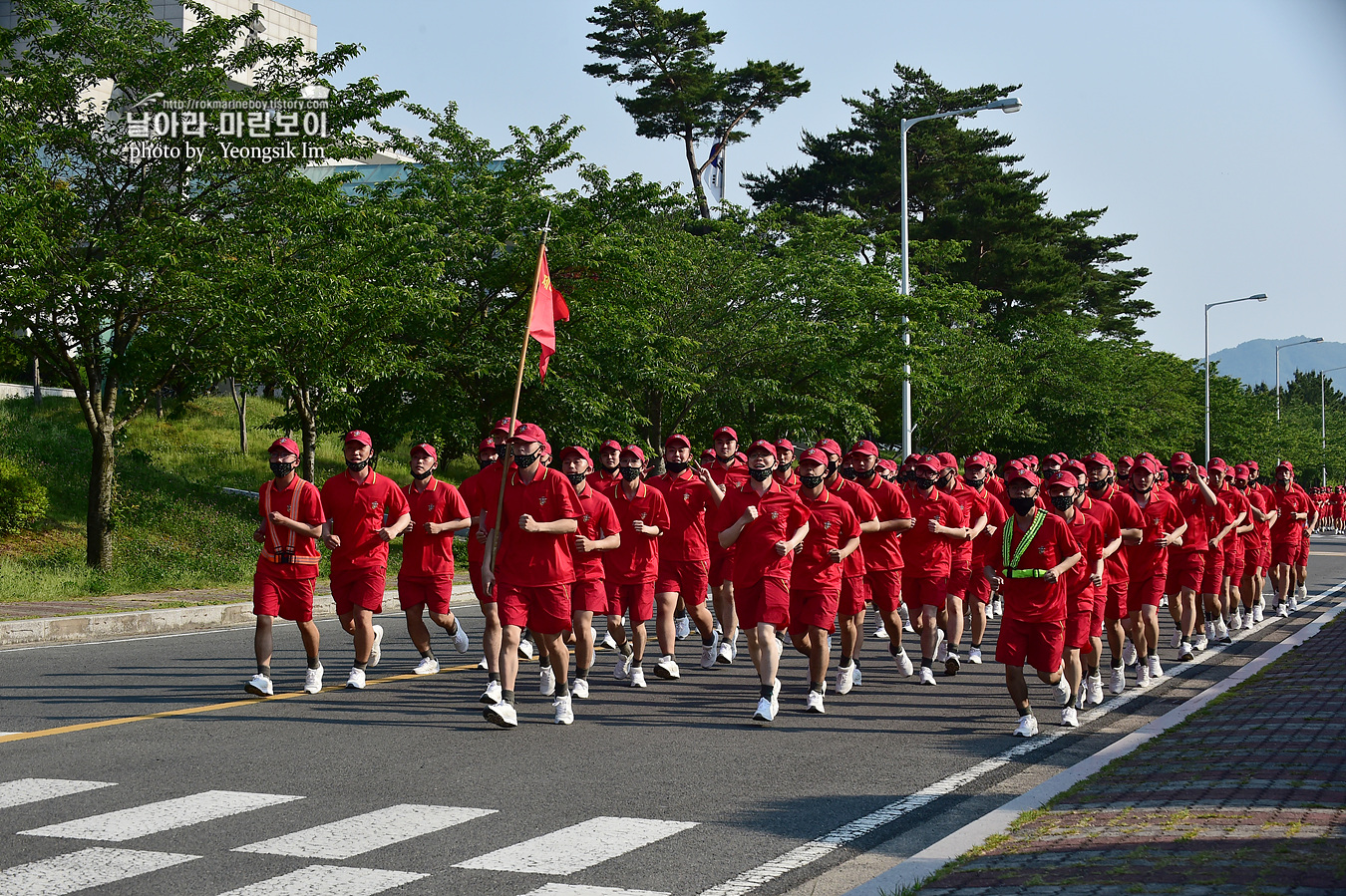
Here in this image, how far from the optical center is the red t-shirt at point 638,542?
1098 centimetres

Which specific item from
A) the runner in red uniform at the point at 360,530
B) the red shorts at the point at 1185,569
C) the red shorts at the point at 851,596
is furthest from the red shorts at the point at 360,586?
the red shorts at the point at 1185,569

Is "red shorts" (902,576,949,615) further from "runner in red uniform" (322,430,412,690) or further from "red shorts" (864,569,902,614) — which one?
"runner in red uniform" (322,430,412,690)

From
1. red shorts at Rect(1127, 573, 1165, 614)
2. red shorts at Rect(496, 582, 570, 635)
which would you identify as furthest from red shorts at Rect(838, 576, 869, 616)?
red shorts at Rect(496, 582, 570, 635)

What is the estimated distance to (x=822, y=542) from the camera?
936 cm

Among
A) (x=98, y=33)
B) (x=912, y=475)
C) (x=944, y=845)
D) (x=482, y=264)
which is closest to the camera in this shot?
(x=944, y=845)

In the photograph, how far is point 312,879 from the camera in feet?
17.2

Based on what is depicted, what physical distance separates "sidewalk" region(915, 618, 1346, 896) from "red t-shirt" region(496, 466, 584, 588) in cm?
361

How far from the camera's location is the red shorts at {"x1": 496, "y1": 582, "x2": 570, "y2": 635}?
28.8 ft

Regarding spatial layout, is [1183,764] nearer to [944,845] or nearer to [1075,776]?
[1075,776]

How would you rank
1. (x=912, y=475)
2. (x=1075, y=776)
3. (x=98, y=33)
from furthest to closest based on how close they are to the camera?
(x=98, y=33)
(x=912, y=475)
(x=1075, y=776)

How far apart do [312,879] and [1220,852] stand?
3.43 m

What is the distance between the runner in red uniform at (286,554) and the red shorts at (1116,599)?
19.5ft

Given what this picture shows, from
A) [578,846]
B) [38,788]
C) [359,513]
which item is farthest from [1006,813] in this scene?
[359,513]

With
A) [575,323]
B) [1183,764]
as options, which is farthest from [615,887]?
[575,323]
